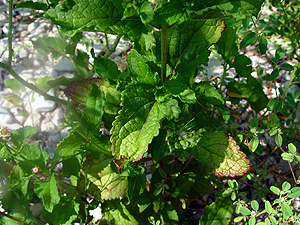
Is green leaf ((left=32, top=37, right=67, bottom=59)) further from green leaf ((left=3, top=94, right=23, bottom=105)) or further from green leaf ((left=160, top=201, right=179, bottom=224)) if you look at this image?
green leaf ((left=160, top=201, right=179, bottom=224))

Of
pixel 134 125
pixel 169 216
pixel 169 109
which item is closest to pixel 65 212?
pixel 169 216

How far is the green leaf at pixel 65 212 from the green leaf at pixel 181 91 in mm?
966

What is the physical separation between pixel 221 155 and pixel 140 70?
0.67 metres

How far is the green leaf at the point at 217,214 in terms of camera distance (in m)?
1.84

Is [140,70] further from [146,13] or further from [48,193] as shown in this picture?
[48,193]

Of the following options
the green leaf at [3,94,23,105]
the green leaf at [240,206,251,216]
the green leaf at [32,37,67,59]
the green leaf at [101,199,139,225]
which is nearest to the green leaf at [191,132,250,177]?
the green leaf at [240,206,251,216]

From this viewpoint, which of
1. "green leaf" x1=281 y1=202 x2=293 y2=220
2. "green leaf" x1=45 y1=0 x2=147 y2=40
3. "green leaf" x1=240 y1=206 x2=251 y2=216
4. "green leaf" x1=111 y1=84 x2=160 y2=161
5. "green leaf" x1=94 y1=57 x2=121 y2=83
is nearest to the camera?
"green leaf" x1=45 y1=0 x2=147 y2=40

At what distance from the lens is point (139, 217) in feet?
6.27

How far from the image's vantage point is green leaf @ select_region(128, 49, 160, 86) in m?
1.24

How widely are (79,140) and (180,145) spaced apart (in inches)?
22.9

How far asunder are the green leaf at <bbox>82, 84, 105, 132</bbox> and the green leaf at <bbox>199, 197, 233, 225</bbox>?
972mm

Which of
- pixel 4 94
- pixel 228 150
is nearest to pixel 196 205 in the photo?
pixel 228 150

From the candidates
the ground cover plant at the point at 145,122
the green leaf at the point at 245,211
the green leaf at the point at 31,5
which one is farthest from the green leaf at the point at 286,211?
the green leaf at the point at 31,5

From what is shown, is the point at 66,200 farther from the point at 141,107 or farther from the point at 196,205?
the point at 196,205
